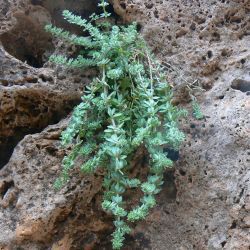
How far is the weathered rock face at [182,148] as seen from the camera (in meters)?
1.67

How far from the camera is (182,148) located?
1761 millimetres

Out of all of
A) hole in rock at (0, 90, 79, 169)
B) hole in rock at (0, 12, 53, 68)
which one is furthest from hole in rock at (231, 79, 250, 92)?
hole in rock at (0, 12, 53, 68)

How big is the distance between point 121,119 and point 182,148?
28cm

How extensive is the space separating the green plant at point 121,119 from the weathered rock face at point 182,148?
0.10 m

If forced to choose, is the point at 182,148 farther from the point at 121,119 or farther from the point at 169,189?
the point at 121,119

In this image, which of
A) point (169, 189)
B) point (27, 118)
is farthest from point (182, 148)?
point (27, 118)

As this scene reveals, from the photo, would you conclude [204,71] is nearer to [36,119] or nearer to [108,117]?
[108,117]

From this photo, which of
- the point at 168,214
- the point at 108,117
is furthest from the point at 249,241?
the point at 108,117

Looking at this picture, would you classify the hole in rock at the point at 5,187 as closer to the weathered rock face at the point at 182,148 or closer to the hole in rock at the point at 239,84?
the weathered rock face at the point at 182,148

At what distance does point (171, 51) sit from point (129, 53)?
0.86ft

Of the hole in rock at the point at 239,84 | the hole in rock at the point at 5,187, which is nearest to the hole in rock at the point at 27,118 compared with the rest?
the hole in rock at the point at 5,187

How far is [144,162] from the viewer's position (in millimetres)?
1770

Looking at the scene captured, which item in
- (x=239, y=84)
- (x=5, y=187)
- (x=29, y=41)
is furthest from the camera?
(x=29, y=41)

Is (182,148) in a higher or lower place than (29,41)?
lower
